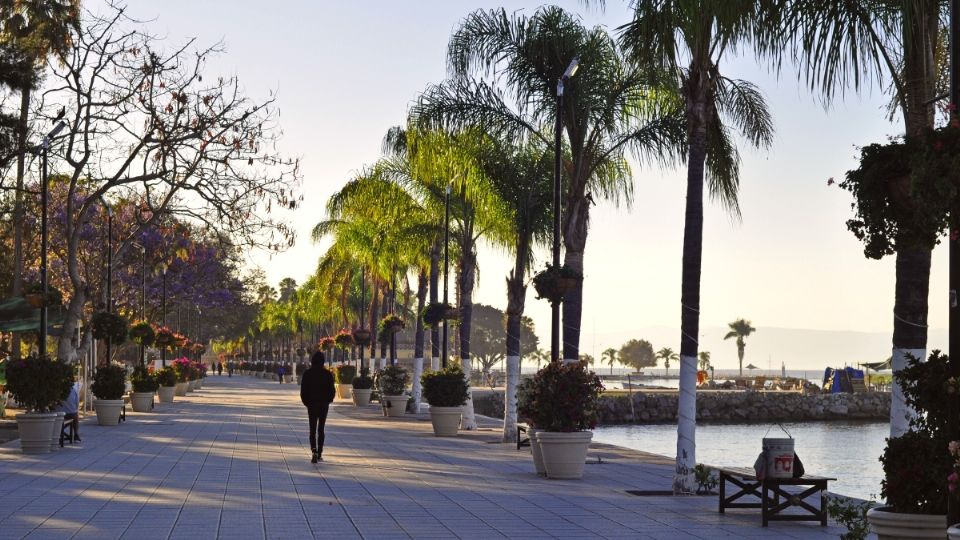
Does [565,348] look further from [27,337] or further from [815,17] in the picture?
[27,337]

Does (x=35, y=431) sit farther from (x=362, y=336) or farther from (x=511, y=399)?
(x=362, y=336)

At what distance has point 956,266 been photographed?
8211mm

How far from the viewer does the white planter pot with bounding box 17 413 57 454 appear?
23172 mm

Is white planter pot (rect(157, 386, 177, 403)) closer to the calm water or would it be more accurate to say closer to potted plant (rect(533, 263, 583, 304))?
the calm water

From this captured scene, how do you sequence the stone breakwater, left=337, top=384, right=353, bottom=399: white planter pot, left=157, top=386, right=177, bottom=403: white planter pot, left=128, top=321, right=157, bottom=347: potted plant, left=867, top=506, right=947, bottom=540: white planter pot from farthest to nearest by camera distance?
Answer: 1. the stone breakwater
2. left=337, top=384, right=353, bottom=399: white planter pot
3. left=157, top=386, right=177, bottom=403: white planter pot
4. left=128, top=321, right=157, bottom=347: potted plant
5. left=867, top=506, right=947, bottom=540: white planter pot

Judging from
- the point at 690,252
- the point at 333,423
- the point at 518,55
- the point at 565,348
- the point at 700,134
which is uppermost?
the point at 518,55

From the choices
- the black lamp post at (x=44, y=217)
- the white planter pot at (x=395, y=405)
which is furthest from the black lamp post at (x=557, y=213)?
the white planter pot at (x=395, y=405)

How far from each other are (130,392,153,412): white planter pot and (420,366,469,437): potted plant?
49.8 ft

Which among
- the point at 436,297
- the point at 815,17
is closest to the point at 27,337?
the point at 436,297

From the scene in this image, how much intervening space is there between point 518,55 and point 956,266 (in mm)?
17536

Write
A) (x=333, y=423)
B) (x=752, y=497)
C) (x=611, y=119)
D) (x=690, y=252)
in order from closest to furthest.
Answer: (x=752, y=497), (x=690, y=252), (x=611, y=119), (x=333, y=423)

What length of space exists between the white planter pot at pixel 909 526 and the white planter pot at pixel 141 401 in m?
35.7

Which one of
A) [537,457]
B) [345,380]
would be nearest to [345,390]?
[345,380]

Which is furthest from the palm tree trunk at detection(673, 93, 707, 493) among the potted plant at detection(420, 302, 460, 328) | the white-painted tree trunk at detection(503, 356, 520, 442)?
the potted plant at detection(420, 302, 460, 328)
